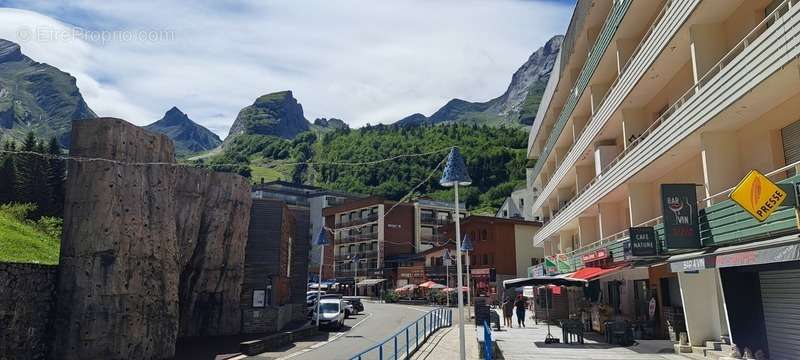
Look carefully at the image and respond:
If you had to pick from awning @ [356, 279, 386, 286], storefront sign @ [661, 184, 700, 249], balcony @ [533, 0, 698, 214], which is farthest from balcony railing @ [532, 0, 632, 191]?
awning @ [356, 279, 386, 286]

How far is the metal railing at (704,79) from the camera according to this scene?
12078 mm

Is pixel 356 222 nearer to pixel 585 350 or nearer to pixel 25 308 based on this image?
pixel 585 350

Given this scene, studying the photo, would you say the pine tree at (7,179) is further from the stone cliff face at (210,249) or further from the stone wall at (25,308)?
the stone wall at (25,308)

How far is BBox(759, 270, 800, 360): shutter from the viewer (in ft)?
40.1

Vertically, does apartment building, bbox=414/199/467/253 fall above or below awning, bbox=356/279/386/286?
above

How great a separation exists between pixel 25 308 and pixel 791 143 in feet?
64.2

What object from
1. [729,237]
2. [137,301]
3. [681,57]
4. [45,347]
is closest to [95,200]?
[137,301]

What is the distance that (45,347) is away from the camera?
15977 millimetres

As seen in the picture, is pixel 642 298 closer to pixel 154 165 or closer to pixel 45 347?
pixel 154 165

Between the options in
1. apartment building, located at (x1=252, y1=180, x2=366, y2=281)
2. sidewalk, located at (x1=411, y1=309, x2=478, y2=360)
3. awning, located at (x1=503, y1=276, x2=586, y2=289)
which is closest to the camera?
sidewalk, located at (x1=411, y1=309, x2=478, y2=360)

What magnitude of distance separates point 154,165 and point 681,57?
16511 millimetres

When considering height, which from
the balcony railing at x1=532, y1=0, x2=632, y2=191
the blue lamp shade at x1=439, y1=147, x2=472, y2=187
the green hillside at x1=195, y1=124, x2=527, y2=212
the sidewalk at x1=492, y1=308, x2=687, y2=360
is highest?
the green hillside at x1=195, y1=124, x2=527, y2=212

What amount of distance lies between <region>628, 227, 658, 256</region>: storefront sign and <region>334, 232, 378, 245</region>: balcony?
65846 millimetres

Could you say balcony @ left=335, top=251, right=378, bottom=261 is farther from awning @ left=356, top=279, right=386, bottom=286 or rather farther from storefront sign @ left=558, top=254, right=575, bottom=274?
storefront sign @ left=558, top=254, right=575, bottom=274
